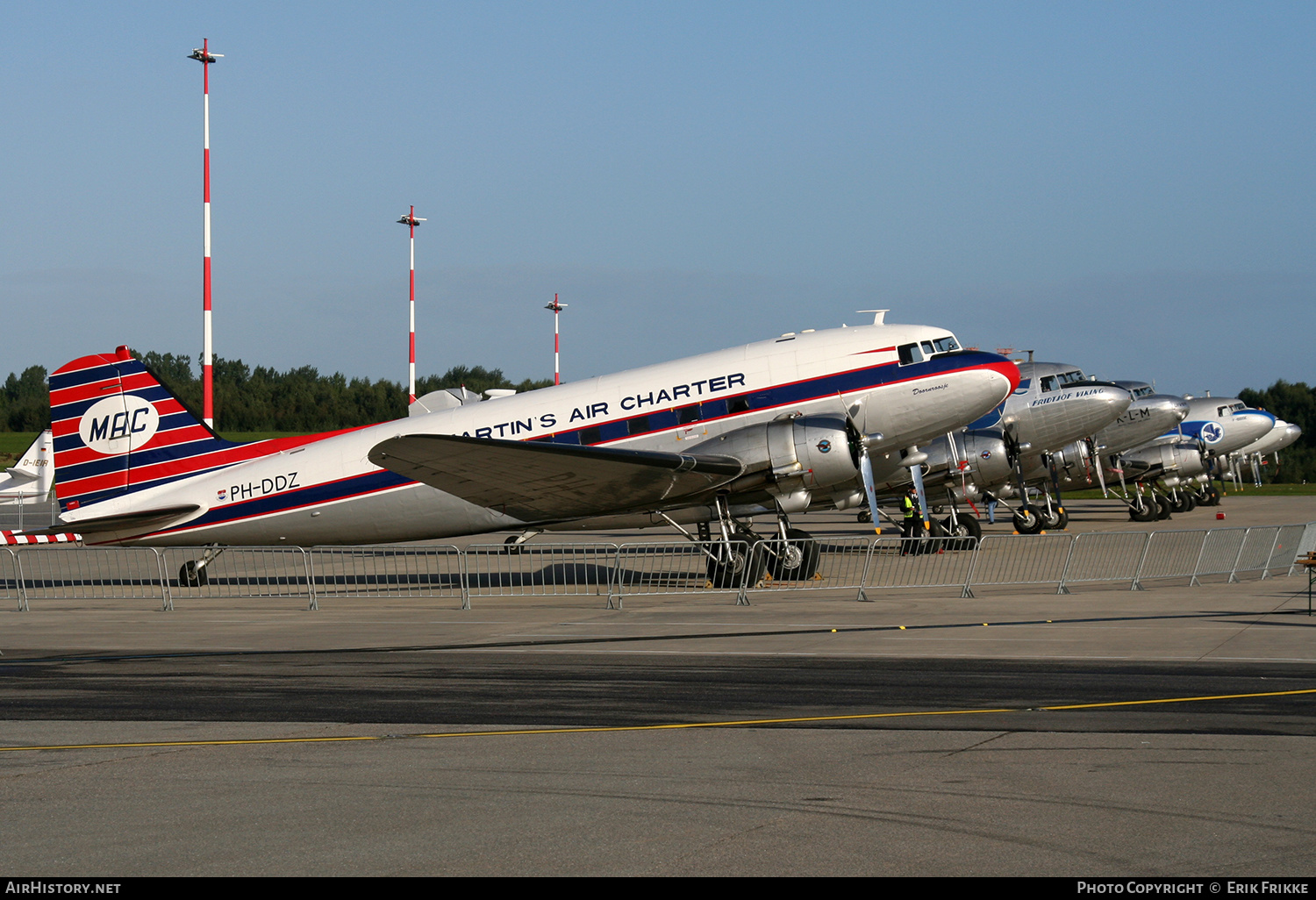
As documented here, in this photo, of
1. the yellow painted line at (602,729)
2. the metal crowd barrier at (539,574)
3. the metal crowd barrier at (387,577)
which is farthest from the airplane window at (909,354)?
the yellow painted line at (602,729)

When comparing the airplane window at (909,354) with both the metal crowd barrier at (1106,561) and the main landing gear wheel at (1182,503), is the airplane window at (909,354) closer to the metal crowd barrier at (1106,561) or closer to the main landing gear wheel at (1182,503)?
the metal crowd barrier at (1106,561)

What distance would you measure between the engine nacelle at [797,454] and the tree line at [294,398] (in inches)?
2048

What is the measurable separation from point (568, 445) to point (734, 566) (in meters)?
3.45

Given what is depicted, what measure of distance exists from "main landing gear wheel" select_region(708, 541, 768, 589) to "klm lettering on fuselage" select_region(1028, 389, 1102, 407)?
1364 cm

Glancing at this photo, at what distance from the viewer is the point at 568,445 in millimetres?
19469

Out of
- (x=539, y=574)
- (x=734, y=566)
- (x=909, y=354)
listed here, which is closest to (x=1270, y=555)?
(x=909, y=354)

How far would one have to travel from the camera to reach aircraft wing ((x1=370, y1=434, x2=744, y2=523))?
17859mm

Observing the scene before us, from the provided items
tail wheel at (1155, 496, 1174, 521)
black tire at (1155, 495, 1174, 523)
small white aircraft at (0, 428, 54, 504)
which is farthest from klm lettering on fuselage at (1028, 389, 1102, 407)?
small white aircraft at (0, 428, 54, 504)

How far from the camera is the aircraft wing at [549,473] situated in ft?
58.6

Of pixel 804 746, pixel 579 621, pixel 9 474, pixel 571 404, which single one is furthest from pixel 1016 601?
pixel 9 474

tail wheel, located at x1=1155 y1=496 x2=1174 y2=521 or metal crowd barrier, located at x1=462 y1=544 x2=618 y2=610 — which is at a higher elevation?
tail wheel, located at x1=1155 y1=496 x2=1174 y2=521

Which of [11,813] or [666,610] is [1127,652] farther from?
[11,813]

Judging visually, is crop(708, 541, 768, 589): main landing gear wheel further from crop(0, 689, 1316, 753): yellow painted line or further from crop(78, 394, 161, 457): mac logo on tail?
crop(78, 394, 161, 457): mac logo on tail

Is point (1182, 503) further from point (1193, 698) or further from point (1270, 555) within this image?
point (1193, 698)
